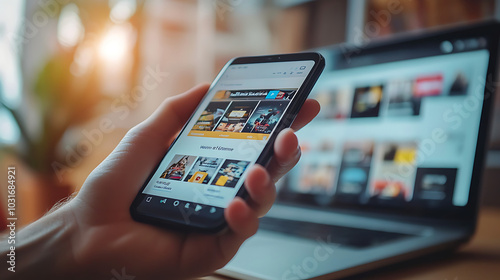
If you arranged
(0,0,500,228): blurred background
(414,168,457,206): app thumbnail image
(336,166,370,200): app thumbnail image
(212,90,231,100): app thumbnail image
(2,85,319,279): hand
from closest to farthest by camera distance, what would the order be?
(2,85,319,279): hand → (212,90,231,100): app thumbnail image → (414,168,457,206): app thumbnail image → (336,166,370,200): app thumbnail image → (0,0,500,228): blurred background

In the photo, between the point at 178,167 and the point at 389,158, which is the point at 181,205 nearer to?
the point at 178,167

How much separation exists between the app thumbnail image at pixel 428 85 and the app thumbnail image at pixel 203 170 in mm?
415

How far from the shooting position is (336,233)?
0.55 meters

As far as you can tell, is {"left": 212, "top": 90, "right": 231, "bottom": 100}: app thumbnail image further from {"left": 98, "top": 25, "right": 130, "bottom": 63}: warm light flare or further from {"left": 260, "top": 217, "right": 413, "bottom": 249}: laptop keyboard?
{"left": 98, "top": 25, "right": 130, "bottom": 63}: warm light flare

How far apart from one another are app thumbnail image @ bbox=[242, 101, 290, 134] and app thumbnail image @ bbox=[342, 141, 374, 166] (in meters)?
Result: 0.35

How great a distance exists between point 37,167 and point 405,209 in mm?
698

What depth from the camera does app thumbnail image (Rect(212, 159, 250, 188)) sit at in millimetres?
339

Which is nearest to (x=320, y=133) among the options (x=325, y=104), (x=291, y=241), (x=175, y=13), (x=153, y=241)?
(x=325, y=104)

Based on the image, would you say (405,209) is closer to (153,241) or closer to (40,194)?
(153,241)

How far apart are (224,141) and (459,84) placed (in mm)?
411

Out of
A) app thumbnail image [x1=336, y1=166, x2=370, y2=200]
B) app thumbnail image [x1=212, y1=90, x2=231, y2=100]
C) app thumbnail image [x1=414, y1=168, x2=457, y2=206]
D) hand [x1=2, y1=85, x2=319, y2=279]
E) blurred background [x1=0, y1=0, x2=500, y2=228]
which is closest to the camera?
hand [x1=2, y1=85, x2=319, y2=279]

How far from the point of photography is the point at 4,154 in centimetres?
83

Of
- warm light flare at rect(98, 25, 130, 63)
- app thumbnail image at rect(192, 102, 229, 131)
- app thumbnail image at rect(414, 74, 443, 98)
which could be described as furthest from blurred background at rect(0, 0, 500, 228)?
app thumbnail image at rect(414, 74, 443, 98)

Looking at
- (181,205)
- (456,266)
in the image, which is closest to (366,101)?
(456,266)
